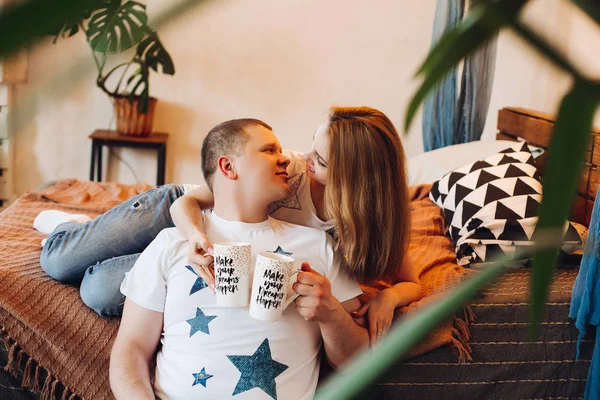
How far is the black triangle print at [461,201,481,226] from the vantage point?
1987 mm

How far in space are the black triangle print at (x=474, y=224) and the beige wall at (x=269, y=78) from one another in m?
1.91

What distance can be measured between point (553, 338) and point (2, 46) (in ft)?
5.43

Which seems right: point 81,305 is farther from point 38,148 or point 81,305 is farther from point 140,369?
point 38,148

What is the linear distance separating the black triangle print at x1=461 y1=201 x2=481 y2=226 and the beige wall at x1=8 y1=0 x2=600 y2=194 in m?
1.82

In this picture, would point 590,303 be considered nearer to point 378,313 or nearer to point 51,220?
point 378,313

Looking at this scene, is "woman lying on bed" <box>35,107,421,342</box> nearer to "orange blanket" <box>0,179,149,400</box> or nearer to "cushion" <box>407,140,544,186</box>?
"orange blanket" <box>0,179,149,400</box>

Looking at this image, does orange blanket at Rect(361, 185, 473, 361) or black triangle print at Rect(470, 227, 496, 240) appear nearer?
orange blanket at Rect(361, 185, 473, 361)

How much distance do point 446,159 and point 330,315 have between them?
1.48m

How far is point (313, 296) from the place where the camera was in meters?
1.24

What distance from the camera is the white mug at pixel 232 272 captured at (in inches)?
47.0

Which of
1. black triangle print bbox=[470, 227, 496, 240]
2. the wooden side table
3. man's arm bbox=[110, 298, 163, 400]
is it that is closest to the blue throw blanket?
black triangle print bbox=[470, 227, 496, 240]

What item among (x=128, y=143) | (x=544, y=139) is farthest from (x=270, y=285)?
(x=128, y=143)

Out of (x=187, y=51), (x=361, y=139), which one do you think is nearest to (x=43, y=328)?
(x=361, y=139)

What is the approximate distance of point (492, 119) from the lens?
12.7ft
